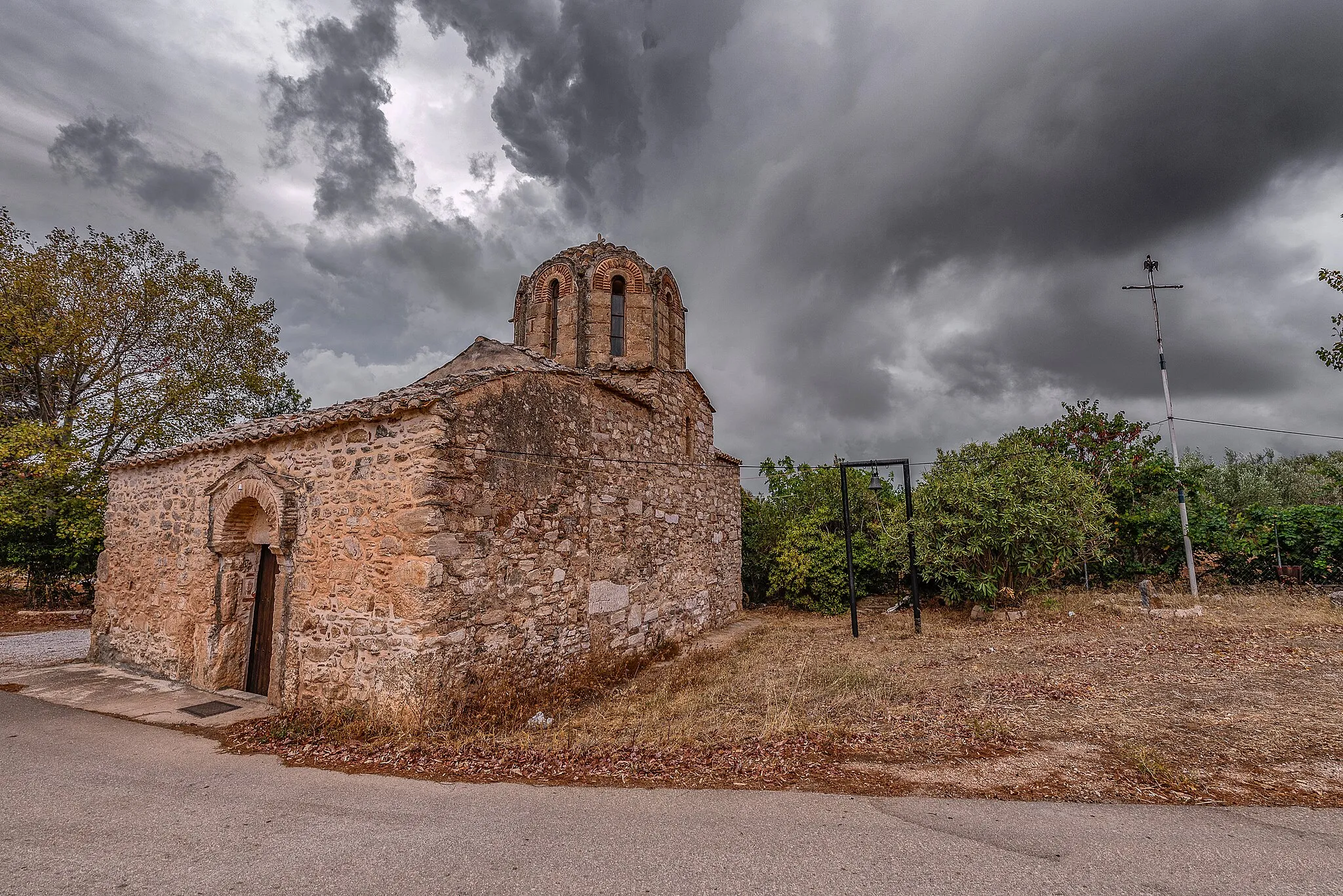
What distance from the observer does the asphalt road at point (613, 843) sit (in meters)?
3.18

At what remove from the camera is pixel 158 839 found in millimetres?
3836

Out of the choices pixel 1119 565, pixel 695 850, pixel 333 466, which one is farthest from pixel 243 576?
pixel 1119 565

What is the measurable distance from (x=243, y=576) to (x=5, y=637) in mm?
9303

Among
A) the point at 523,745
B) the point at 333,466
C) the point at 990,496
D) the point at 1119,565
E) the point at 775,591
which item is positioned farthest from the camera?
the point at 775,591

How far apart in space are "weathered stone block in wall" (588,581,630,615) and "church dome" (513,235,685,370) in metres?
7.07

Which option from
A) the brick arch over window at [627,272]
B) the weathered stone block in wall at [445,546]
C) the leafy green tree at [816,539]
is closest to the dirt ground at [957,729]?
the weathered stone block in wall at [445,546]

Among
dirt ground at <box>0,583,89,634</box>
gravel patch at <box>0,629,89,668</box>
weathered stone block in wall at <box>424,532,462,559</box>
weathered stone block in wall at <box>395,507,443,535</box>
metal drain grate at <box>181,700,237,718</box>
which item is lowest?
metal drain grate at <box>181,700,237,718</box>

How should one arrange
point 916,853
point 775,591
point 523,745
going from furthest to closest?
point 775,591 < point 523,745 < point 916,853

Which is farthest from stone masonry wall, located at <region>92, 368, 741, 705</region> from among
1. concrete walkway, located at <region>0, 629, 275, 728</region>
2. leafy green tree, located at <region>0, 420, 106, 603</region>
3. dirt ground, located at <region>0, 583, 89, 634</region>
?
leafy green tree, located at <region>0, 420, 106, 603</region>

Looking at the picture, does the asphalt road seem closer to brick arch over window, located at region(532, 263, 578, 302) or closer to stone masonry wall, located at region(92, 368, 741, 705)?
stone masonry wall, located at region(92, 368, 741, 705)

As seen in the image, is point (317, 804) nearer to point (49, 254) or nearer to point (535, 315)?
point (535, 315)

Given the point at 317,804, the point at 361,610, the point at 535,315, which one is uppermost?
the point at 535,315

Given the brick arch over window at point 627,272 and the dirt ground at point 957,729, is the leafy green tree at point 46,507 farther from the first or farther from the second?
the brick arch over window at point 627,272

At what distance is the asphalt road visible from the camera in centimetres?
318
